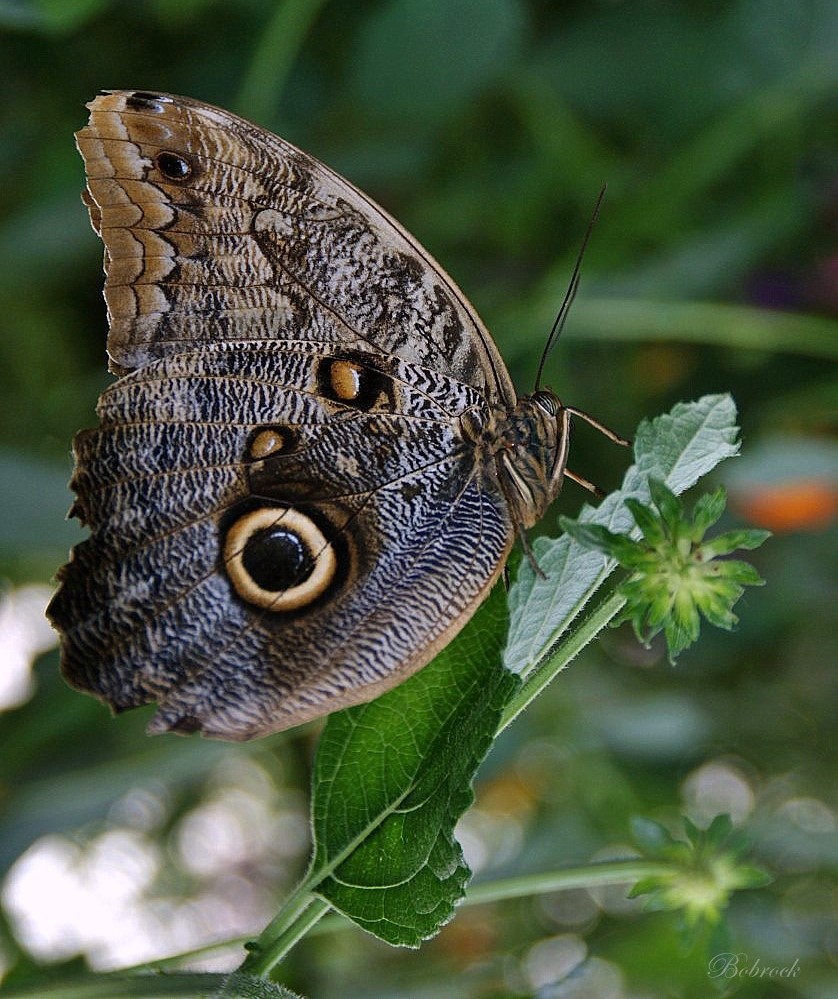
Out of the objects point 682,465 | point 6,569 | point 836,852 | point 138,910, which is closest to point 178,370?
point 682,465

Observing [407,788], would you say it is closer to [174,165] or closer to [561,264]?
[174,165]

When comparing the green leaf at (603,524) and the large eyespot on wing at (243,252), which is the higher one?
the large eyespot on wing at (243,252)

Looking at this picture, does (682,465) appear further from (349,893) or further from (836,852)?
(836,852)

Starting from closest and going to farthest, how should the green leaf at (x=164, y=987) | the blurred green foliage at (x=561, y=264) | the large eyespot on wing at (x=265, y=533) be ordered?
the green leaf at (x=164, y=987)
the large eyespot on wing at (x=265, y=533)
the blurred green foliage at (x=561, y=264)

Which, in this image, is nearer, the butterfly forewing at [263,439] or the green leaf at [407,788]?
the green leaf at [407,788]

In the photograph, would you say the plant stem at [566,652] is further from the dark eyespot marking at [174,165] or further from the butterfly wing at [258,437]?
the dark eyespot marking at [174,165]

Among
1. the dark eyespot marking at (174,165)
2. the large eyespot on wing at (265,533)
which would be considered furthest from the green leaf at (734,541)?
the dark eyespot marking at (174,165)
